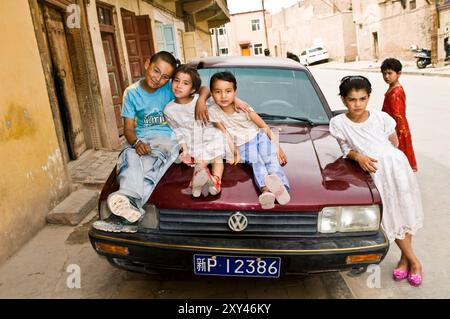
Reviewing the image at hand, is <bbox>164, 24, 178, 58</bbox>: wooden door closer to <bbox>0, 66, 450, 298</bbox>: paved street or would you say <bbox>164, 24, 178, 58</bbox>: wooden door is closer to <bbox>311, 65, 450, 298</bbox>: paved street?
<bbox>311, 65, 450, 298</bbox>: paved street

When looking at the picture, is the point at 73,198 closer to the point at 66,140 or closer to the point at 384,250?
the point at 66,140

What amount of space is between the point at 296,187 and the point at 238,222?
39 centimetres

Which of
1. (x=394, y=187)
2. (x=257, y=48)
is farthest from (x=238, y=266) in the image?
(x=257, y=48)

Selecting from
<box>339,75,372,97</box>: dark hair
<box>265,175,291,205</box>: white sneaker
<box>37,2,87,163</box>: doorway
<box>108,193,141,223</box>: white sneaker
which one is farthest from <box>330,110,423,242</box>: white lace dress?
<box>37,2,87,163</box>: doorway

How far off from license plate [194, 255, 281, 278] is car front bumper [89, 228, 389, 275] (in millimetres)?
32

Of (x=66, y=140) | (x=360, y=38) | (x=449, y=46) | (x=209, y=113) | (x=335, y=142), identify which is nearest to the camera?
(x=209, y=113)

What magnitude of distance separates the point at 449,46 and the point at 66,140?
1885 centimetres

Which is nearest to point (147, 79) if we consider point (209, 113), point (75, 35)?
point (209, 113)

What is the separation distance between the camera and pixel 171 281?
2.75 metres

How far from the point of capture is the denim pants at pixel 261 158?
2238mm

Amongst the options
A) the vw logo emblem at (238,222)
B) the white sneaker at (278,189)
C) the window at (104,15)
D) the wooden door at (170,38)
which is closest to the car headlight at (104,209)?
the vw logo emblem at (238,222)

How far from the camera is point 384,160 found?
2.44m

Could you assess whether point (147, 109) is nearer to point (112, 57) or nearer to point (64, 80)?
point (64, 80)

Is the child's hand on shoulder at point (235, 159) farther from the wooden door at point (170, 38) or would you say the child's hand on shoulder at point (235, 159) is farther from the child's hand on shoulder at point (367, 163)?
the wooden door at point (170, 38)
